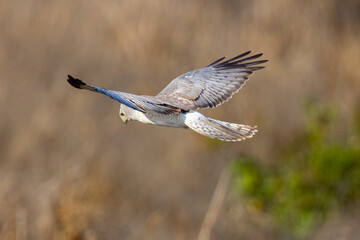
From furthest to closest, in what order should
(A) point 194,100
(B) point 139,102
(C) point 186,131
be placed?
1. (C) point 186,131
2. (A) point 194,100
3. (B) point 139,102

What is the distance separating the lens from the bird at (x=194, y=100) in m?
5.04

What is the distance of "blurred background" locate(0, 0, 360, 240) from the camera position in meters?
11.0

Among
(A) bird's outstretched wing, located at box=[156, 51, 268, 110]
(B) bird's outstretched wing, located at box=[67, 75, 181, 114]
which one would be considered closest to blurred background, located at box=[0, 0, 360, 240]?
(A) bird's outstretched wing, located at box=[156, 51, 268, 110]

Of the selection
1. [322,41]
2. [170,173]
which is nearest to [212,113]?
[170,173]

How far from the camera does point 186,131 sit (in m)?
12.1

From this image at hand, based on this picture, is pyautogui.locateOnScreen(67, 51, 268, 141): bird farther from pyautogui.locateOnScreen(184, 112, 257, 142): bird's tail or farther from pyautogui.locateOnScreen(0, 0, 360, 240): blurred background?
pyautogui.locateOnScreen(0, 0, 360, 240): blurred background

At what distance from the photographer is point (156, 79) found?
1222 centimetres

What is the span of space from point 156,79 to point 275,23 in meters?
2.51

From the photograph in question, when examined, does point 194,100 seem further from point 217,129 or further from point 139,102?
point 139,102

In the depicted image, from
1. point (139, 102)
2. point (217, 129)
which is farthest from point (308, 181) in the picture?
point (139, 102)

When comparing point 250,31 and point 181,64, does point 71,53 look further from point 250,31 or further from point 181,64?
point 250,31

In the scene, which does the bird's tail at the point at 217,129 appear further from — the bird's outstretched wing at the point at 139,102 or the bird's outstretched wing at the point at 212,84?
the bird's outstretched wing at the point at 212,84

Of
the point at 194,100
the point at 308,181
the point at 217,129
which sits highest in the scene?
the point at 308,181

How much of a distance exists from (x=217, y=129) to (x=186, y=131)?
6.81 m
